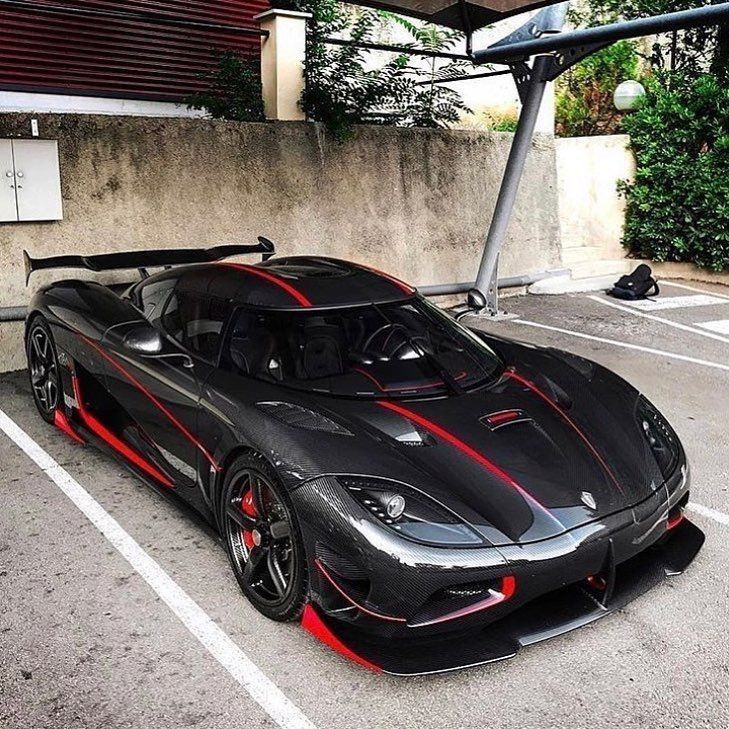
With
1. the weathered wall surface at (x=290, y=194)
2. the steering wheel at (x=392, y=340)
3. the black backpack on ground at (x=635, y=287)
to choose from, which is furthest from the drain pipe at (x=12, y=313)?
the black backpack on ground at (x=635, y=287)

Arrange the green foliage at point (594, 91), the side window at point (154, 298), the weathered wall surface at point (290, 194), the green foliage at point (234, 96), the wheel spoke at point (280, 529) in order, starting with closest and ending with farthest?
1. the wheel spoke at point (280, 529)
2. the side window at point (154, 298)
3. the weathered wall surface at point (290, 194)
4. the green foliage at point (234, 96)
5. the green foliage at point (594, 91)

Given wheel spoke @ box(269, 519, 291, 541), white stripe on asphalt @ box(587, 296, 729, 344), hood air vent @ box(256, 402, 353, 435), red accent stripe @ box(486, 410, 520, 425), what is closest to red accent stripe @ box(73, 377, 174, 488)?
hood air vent @ box(256, 402, 353, 435)

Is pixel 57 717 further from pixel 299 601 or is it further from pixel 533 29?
pixel 533 29

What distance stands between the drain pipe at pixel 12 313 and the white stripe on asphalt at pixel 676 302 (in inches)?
237

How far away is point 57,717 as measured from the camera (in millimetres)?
2504

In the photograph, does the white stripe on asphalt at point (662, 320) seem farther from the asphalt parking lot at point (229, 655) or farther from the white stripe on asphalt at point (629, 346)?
the asphalt parking lot at point (229, 655)

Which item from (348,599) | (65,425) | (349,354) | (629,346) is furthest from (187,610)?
(629,346)

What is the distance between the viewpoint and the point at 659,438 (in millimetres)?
3367

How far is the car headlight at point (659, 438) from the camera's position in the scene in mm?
3212

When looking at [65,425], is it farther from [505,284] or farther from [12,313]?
[505,284]

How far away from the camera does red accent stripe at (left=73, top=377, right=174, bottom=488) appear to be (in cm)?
367

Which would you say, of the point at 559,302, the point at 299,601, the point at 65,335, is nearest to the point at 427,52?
the point at 559,302

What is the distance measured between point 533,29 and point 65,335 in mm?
5164

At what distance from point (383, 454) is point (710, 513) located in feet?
6.25
